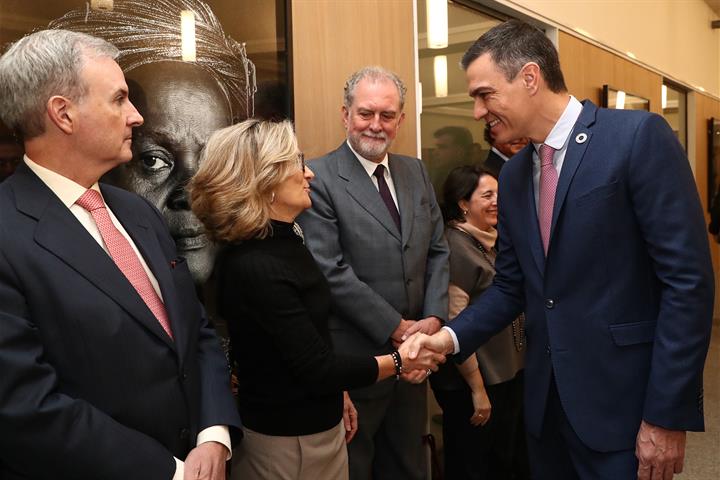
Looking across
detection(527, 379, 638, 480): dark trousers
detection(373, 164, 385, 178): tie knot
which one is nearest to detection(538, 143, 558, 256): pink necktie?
detection(527, 379, 638, 480): dark trousers

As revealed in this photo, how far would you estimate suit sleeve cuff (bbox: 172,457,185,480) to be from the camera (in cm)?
146

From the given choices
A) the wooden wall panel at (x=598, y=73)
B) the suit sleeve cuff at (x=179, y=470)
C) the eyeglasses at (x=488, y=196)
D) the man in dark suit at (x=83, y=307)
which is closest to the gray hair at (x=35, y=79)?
the man in dark suit at (x=83, y=307)

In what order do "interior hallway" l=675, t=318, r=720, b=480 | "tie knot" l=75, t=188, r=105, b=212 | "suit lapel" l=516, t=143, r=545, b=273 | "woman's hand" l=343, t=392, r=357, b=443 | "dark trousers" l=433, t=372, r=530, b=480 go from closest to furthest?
"tie knot" l=75, t=188, r=105, b=212 < "suit lapel" l=516, t=143, r=545, b=273 < "woman's hand" l=343, t=392, r=357, b=443 < "dark trousers" l=433, t=372, r=530, b=480 < "interior hallway" l=675, t=318, r=720, b=480

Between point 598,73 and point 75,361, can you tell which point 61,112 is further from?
point 598,73

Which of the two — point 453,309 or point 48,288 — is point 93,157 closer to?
point 48,288

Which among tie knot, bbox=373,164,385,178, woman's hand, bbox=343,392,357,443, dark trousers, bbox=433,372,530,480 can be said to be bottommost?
dark trousers, bbox=433,372,530,480

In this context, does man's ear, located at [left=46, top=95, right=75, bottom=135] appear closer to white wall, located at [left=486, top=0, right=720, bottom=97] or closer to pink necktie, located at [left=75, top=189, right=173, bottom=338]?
pink necktie, located at [left=75, top=189, right=173, bottom=338]

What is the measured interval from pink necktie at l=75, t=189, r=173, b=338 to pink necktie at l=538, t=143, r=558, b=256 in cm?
108

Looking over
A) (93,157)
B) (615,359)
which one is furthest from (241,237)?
Answer: (615,359)

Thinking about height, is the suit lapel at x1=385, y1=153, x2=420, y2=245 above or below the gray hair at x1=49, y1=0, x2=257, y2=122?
below

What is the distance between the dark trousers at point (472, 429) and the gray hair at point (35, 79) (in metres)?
2.05

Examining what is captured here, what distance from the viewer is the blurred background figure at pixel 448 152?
3.78m

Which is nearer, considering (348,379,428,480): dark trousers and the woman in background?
the woman in background

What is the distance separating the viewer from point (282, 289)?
1.74m
